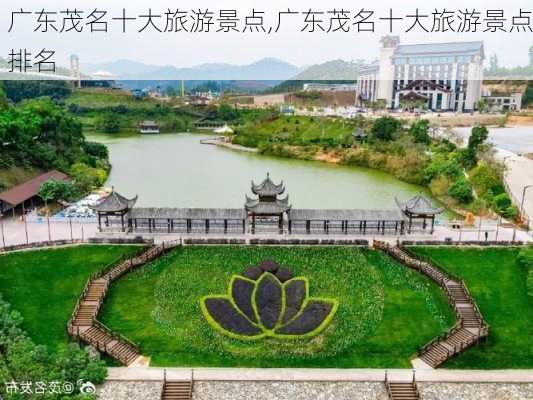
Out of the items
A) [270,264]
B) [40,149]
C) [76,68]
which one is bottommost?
[270,264]

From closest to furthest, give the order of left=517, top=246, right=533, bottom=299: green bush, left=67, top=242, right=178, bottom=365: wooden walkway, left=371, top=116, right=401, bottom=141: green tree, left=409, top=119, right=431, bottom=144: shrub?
left=67, top=242, right=178, bottom=365: wooden walkway, left=517, top=246, right=533, bottom=299: green bush, left=409, top=119, right=431, bottom=144: shrub, left=371, top=116, right=401, bottom=141: green tree

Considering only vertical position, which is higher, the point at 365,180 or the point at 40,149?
the point at 40,149

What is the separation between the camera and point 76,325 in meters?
24.2

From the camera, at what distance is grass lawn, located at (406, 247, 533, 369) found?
75.8 feet

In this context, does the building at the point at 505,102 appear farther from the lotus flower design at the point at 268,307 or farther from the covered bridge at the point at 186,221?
the lotus flower design at the point at 268,307

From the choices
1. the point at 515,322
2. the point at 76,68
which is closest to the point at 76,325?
the point at 515,322

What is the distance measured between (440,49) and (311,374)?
351 ft

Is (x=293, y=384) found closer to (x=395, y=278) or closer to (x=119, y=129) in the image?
(x=395, y=278)

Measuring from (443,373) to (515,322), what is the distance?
6.06 meters

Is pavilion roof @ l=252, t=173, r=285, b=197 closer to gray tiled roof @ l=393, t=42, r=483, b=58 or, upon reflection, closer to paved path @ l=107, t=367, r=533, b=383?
paved path @ l=107, t=367, r=533, b=383

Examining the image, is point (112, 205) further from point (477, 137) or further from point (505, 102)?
point (505, 102)

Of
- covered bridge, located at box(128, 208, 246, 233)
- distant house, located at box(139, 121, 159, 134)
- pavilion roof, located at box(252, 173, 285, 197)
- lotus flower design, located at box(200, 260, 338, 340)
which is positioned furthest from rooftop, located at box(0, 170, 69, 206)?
distant house, located at box(139, 121, 159, 134)

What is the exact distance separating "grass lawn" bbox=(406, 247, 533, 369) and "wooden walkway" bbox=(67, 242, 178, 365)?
48.5 feet

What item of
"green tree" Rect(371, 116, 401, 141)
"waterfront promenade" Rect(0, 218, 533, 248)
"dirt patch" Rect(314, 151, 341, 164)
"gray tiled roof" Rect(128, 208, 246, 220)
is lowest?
"waterfront promenade" Rect(0, 218, 533, 248)
